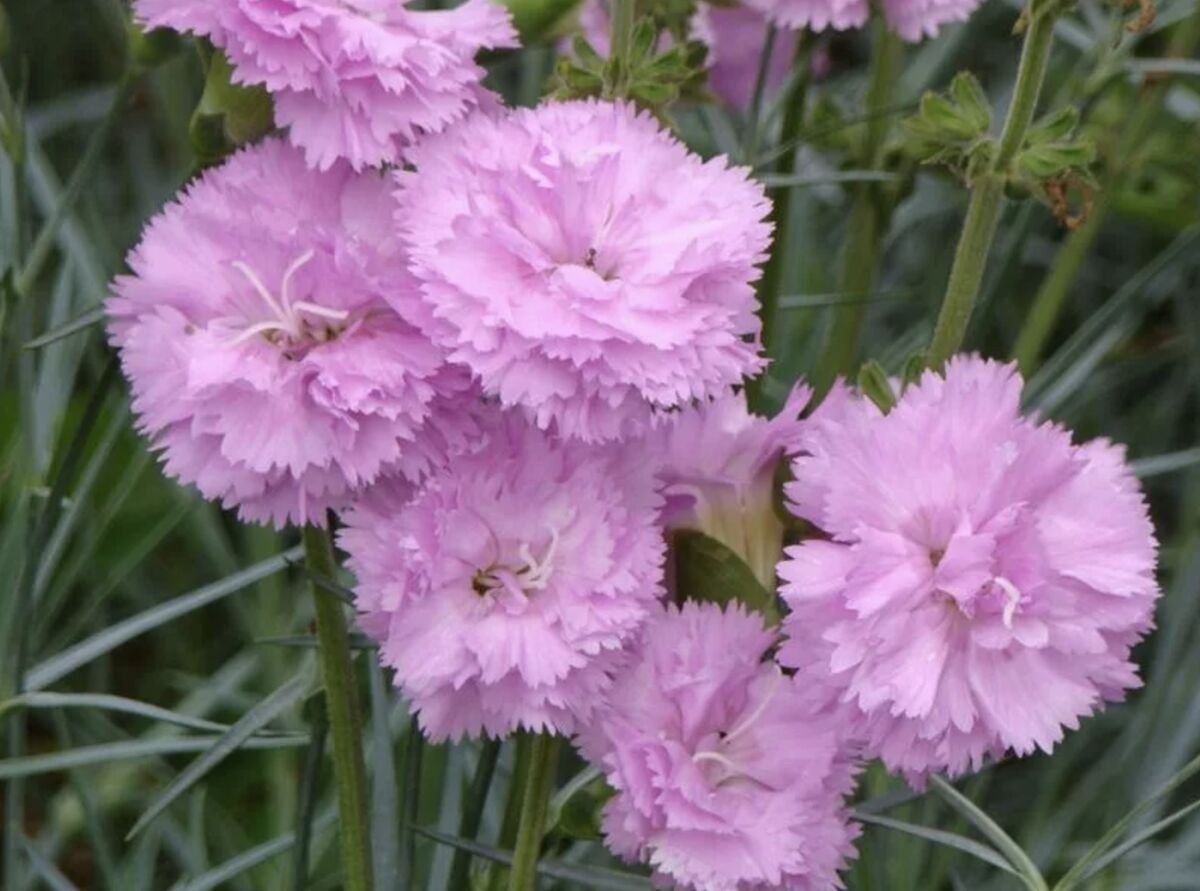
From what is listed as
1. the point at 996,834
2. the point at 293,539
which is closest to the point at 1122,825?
the point at 996,834

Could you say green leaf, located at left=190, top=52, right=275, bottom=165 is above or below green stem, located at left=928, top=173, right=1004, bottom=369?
above

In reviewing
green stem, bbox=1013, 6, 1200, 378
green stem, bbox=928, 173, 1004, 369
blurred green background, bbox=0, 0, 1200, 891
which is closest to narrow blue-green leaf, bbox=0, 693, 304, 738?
blurred green background, bbox=0, 0, 1200, 891

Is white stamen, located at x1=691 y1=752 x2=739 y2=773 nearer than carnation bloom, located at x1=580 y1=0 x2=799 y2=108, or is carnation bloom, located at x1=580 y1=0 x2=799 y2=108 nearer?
white stamen, located at x1=691 y1=752 x2=739 y2=773

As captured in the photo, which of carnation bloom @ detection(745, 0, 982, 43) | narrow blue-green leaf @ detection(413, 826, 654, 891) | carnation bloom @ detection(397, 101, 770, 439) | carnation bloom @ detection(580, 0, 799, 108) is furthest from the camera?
carnation bloom @ detection(580, 0, 799, 108)

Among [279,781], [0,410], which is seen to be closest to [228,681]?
[279,781]

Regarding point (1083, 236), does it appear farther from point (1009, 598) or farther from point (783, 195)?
point (1009, 598)

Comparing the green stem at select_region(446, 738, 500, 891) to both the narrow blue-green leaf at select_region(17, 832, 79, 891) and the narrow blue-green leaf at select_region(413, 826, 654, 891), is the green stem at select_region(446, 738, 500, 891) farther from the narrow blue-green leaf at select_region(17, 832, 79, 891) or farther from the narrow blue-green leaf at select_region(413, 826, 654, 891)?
the narrow blue-green leaf at select_region(17, 832, 79, 891)
